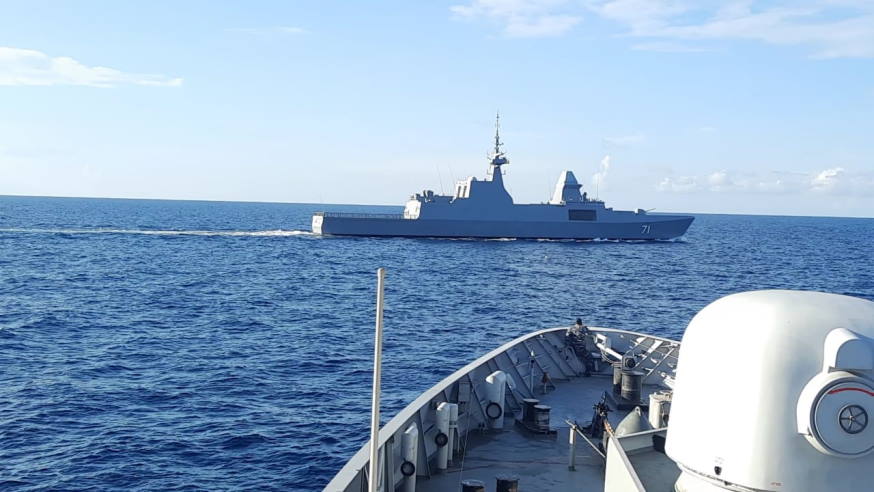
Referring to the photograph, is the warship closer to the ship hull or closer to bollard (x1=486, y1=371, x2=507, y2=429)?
bollard (x1=486, y1=371, x2=507, y2=429)

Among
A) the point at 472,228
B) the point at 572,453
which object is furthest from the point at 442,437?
the point at 472,228

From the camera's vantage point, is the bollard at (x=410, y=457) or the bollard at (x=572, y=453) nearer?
the bollard at (x=410, y=457)

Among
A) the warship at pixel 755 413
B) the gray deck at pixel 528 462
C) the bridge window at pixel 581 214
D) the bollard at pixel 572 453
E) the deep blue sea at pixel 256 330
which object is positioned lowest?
the deep blue sea at pixel 256 330

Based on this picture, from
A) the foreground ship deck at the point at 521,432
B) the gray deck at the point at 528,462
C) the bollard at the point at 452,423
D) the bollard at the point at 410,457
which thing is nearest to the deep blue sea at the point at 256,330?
the foreground ship deck at the point at 521,432

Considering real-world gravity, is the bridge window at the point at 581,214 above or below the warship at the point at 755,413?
above

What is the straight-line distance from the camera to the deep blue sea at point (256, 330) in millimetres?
16750

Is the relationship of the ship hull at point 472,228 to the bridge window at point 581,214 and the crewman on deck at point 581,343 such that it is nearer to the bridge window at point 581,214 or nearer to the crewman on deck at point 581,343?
the bridge window at point 581,214

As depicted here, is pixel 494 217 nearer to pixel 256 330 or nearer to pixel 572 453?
pixel 256 330

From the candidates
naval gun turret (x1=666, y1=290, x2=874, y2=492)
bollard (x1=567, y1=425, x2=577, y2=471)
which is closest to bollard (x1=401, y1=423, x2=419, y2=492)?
bollard (x1=567, y1=425, x2=577, y2=471)

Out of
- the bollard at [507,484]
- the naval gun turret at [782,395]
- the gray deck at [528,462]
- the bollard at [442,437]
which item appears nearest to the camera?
the naval gun turret at [782,395]

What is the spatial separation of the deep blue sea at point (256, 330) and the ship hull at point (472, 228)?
5.95 meters

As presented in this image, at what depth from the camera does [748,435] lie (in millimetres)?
4816

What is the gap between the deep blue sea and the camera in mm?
16750

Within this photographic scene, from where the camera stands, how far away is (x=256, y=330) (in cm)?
3291
